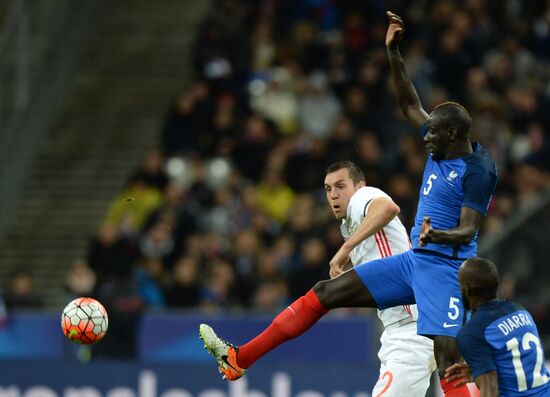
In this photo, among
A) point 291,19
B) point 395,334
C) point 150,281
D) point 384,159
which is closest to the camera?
point 395,334

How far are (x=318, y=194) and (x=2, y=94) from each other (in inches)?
173

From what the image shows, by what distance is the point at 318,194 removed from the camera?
16922 millimetres

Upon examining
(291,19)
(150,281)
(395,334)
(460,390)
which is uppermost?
(291,19)

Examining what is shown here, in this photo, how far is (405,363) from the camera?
881 cm

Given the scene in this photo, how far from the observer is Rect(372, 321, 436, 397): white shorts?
876 cm

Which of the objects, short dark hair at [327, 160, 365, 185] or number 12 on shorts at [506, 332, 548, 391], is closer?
number 12 on shorts at [506, 332, 548, 391]

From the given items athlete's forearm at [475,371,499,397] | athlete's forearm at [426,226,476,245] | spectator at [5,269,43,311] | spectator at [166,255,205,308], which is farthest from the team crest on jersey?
spectator at [5,269,43,311]

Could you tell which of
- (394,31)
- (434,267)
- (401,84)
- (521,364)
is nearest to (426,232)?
(434,267)

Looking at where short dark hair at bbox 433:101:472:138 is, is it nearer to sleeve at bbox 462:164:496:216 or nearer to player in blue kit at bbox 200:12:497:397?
player in blue kit at bbox 200:12:497:397

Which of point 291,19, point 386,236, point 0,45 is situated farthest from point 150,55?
point 386,236

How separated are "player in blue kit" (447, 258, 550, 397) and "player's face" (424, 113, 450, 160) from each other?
1030 millimetres

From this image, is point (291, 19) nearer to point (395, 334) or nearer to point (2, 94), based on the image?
point (2, 94)

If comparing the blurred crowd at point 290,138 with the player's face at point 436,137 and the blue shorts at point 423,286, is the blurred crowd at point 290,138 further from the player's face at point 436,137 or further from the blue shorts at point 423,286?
the player's face at point 436,137

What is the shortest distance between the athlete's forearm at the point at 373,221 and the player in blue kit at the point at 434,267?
0.54ft
